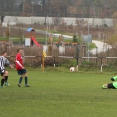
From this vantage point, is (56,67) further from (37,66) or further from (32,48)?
(32,48)

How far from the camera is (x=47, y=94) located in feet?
59.0

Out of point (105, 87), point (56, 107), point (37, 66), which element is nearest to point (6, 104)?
point (56, 107)

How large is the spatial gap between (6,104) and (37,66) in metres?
24.8

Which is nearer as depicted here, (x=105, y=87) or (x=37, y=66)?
(x=105, y=87)

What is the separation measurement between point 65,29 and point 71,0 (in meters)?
24.0

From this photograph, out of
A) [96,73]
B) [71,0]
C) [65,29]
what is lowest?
[96,73]

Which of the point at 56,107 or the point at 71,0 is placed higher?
the point at 71,0

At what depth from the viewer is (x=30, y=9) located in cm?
9125

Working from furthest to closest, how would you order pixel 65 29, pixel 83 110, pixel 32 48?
pixel 65 29 < pixel 32 48 < pixel 83 110

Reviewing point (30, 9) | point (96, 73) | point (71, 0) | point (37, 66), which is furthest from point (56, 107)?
point (71, 0)

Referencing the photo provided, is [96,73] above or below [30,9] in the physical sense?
below

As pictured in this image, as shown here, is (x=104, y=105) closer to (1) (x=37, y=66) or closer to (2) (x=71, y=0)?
(1) (x=37, y=66)

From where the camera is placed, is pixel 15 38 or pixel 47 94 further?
pixel 15 38

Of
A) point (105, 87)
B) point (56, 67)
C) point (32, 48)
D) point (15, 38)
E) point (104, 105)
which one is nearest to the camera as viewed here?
point (104, 105)
